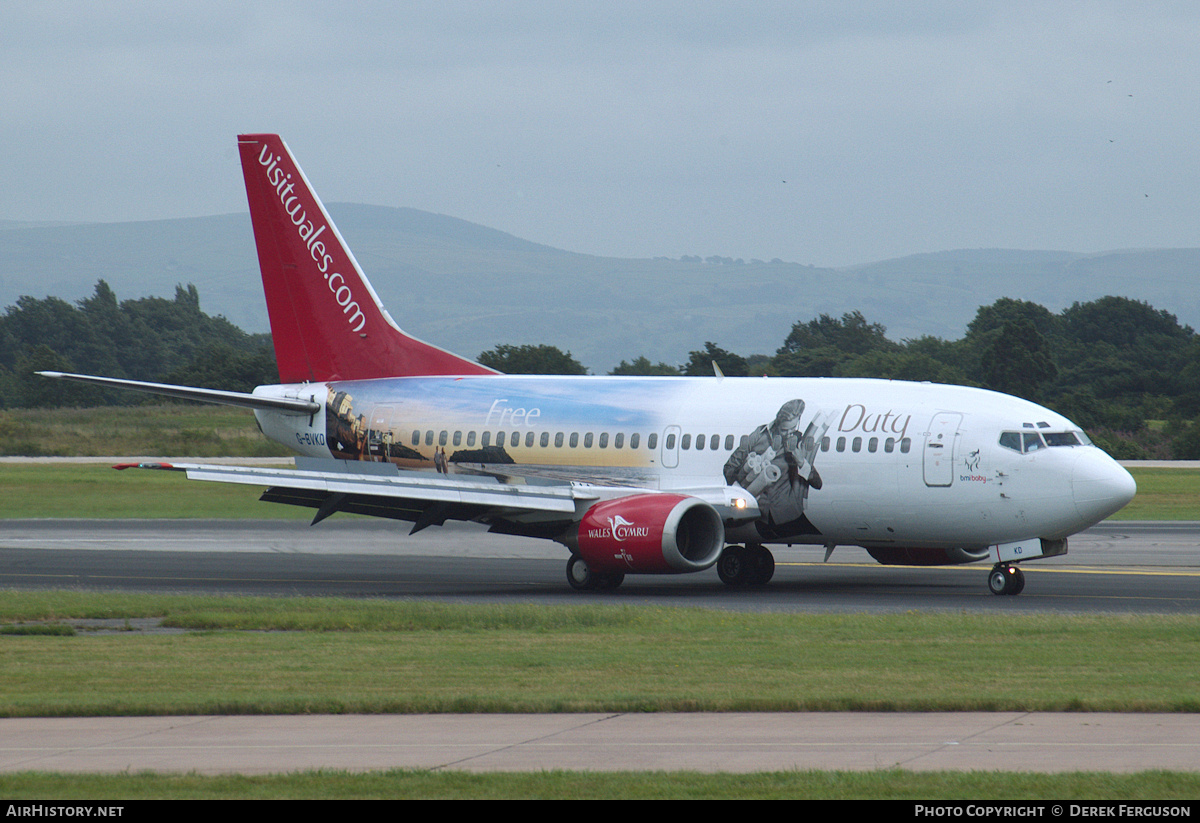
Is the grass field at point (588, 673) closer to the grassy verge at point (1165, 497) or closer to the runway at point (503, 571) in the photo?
the runway at point (503, 571)

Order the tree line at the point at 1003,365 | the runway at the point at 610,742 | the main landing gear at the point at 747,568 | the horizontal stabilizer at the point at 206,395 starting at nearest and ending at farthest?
the runway at the point at 610,742 → the main landing gear at the point at 747,568 → the horizontal stabilizer at the point at 206,395 → the tree line at the point at 1003,365

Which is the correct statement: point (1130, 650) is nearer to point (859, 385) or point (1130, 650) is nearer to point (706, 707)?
point (706, 707)

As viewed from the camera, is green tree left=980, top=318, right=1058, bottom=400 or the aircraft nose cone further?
green tree left=980, top=318, right=1058, bottom=400

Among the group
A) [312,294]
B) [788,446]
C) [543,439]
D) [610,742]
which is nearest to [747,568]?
[788,446]

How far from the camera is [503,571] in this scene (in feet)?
114

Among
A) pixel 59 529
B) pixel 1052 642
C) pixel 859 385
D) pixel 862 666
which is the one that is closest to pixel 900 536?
pixel 859 385

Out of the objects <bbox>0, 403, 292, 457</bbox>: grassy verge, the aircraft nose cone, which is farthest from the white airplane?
<bbox>0, 403, 292, 457</bbox>: grassy verge

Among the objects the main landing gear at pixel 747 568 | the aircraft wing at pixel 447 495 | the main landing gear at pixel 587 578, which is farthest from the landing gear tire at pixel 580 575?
the main landing gear at pixel 747 568

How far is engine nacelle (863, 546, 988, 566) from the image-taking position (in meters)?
30.4

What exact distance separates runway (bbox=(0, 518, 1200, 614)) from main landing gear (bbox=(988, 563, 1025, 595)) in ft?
1.00

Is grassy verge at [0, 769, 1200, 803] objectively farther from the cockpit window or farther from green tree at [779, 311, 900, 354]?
green tree at [779, 311, 900, 354]

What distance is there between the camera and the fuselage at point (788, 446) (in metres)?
27.8

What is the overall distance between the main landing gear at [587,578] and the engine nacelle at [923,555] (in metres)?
4.87

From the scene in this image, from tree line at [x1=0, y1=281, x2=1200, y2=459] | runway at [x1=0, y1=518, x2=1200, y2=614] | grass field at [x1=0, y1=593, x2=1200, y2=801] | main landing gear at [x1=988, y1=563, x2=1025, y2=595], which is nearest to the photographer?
grass field at [x1=0, y1=593, x2=1200, y2=801]
